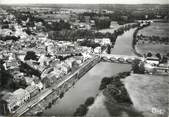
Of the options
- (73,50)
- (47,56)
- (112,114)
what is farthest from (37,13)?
(112,114)

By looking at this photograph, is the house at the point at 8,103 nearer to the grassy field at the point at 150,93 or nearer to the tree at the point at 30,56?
the tree at the point at 30,56

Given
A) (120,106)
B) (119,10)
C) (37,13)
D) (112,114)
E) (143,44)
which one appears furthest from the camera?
(143,44)

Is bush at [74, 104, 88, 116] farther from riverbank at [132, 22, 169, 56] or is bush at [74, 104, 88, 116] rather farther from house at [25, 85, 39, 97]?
riverbank at [132, 22, 169, 56]

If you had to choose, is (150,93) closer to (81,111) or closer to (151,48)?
(81,111)

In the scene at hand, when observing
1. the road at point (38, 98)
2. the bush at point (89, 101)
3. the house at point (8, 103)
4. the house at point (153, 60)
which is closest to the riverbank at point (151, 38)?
the house at point (153, 60)

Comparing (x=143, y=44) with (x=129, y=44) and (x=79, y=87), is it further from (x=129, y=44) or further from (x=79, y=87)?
(x=79, y=87)

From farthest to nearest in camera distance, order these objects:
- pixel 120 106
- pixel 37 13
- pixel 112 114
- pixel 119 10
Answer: pixel 37 13 → pixel 119 10 → pixel 120 106 → pixel 112 114
